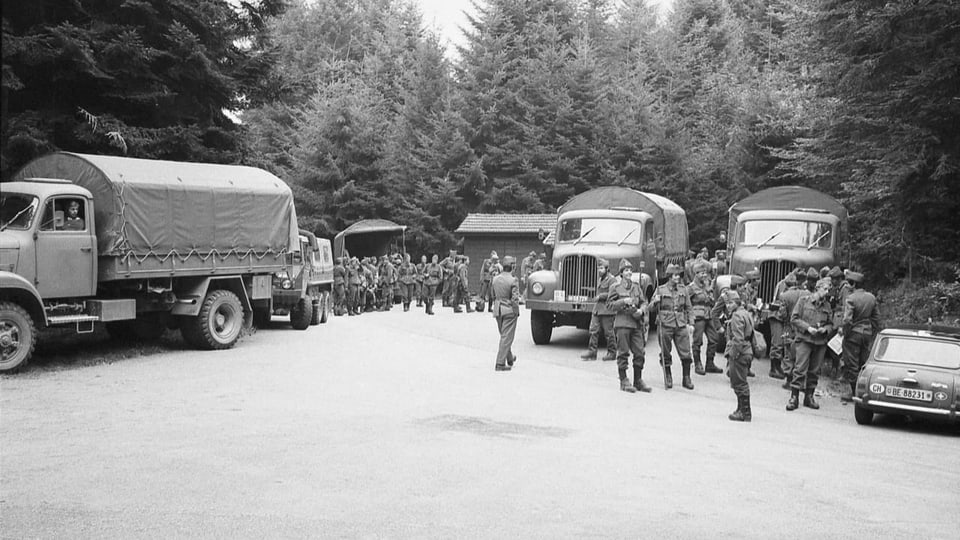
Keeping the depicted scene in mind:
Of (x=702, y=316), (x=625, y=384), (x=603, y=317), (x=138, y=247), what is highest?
(x=138, y=247)

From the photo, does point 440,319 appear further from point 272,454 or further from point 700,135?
point 700,135

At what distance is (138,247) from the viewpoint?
49.1ft

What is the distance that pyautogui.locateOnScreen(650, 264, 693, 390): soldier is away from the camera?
Answer: 43.8 feet

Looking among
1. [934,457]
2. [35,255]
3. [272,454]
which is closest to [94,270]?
[35,255]

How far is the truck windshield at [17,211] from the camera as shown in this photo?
13391mm

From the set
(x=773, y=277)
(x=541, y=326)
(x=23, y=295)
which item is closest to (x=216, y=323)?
(x=23, y=295)

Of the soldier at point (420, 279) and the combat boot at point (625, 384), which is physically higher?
the soldier at point (420, 279)

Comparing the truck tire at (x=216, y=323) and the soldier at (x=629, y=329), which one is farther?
the truck tire at (x=216, y=323)

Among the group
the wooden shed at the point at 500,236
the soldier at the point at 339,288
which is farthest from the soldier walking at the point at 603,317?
the wooden shed at the point at 500,236

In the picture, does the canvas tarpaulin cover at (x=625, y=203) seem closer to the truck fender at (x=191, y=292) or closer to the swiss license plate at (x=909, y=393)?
the truck fender at (x=191, y=292)

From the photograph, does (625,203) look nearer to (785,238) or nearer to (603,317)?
(785,238)

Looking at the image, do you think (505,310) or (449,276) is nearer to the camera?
(505,310)

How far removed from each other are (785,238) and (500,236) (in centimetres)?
1664

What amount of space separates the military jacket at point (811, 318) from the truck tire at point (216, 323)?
10265 mm
